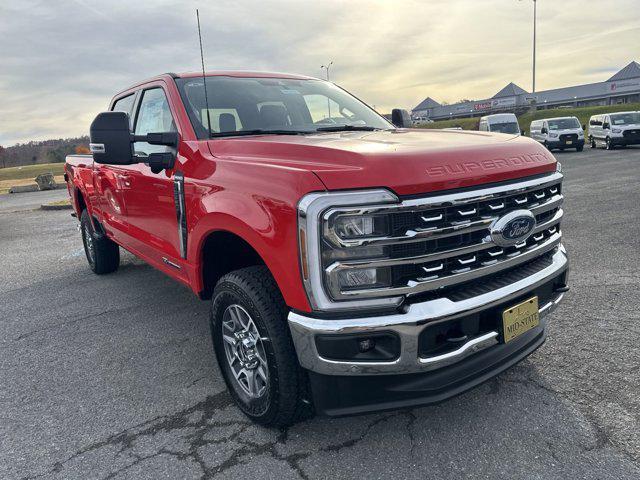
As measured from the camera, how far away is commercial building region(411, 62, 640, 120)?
202ft

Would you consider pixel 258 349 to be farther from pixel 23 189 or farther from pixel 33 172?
pixel 33 172

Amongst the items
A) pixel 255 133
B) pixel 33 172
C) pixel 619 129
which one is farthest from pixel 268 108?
pixel 33 172

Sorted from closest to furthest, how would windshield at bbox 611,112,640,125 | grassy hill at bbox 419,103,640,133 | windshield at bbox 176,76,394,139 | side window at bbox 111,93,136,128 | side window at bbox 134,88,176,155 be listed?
windshield at bbox 176,76,394,139 < side window at bbox 134,88,176,155 < side window at bbox 111,93,136,128 < windshield at bbox 611,112,640,125 < grassy hill at bbox 419,103,640,133

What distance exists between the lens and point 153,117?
3.87 meters

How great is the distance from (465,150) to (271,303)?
120cm

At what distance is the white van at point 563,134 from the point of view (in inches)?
923

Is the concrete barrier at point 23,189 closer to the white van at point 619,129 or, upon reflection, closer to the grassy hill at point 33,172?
the grassy hill at point 33,172

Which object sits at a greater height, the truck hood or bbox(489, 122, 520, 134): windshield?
bbox(489, 122, 520, 134): windshield

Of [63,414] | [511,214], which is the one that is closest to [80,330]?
[63,414]

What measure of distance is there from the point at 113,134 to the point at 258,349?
1.55 meters

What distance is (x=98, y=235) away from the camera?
225 inches

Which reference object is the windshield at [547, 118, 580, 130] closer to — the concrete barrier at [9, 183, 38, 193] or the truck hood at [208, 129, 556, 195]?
the truck hood at [208, 129, 556, 195]

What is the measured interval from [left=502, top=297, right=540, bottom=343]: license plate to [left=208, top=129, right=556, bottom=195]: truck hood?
0.65 metres

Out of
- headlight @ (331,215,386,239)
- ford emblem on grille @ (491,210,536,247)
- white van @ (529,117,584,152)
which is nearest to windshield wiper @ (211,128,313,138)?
headlight @ (331,215,386,239)
